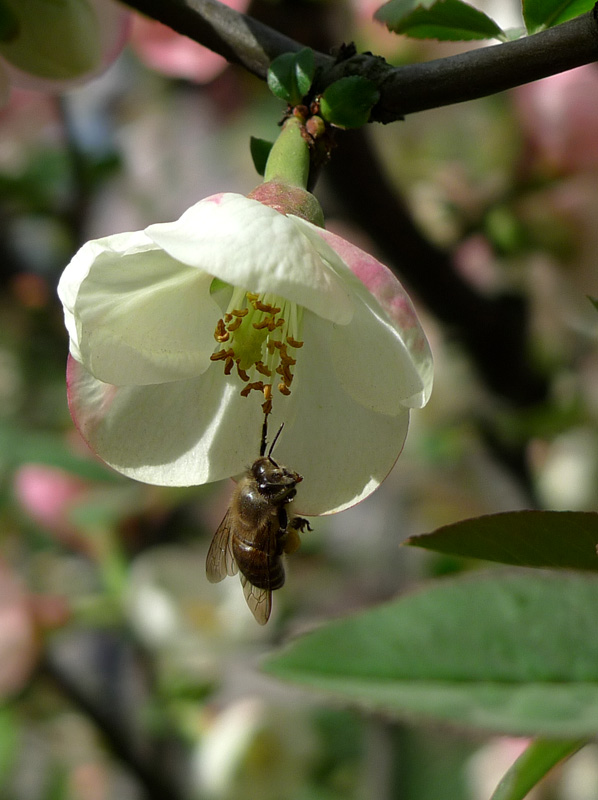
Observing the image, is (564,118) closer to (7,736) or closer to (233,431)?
(233,431)

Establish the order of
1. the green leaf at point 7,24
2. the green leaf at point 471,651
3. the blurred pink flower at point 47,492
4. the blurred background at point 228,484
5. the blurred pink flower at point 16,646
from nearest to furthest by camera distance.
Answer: the green leaf at point 471,651 → the green leaf at point 7,24 → the blurred background at point 228,484 → the blurred pink flower at point 16,646 → the blurred pink flower at point 47,492

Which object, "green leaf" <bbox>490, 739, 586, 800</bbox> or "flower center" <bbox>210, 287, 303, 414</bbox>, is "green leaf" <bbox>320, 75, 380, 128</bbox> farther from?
"green leaf" <bbox>490, 739, 586, 800</bbox>

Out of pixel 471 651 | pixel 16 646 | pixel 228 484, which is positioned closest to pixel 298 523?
pixel 471 651

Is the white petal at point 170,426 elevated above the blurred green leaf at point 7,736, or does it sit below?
above

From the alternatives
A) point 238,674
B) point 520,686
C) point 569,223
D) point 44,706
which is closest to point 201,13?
point 520,686

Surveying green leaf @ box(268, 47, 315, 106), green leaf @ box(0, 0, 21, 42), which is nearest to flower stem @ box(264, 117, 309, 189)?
green leaf @ box(268, 47, 315, 106)

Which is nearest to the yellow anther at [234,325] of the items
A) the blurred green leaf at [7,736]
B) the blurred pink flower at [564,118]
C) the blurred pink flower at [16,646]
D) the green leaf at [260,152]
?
the green leaf at [260,152]

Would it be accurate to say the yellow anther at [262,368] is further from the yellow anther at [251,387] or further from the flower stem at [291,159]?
the flower stem at [291,159]
